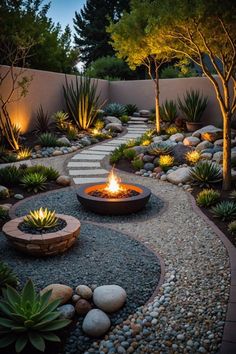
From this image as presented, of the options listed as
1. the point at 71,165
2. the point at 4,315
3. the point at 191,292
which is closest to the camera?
the point at 4,315

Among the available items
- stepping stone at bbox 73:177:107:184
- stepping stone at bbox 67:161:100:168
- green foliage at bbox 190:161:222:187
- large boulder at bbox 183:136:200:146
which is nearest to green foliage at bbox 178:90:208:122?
large boulder at bbox 183:136:200:146

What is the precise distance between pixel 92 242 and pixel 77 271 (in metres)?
0.83

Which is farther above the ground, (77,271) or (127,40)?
(127,40)

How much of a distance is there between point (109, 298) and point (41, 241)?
45.1 inches

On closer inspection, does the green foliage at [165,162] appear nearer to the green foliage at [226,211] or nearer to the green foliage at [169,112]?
the green foliage at [226,211]

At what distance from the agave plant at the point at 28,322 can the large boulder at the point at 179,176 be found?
4797mm

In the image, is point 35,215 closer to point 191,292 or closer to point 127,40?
point 191,292

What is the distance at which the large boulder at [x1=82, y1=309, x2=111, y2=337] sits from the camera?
2852mm

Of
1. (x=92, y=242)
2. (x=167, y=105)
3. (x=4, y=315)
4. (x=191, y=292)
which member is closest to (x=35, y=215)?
(x=92, y=242)

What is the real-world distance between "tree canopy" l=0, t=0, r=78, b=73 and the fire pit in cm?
509

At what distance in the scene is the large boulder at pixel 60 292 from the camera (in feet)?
10.2

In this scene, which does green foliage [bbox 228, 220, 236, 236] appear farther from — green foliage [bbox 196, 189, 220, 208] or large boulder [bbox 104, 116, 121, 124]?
large boulder [bbox 104, 116, 121, 124]

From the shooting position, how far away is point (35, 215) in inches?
169

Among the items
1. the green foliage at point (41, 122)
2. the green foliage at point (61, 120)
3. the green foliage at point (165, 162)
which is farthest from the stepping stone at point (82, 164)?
the green foliage at point (61, 120)
